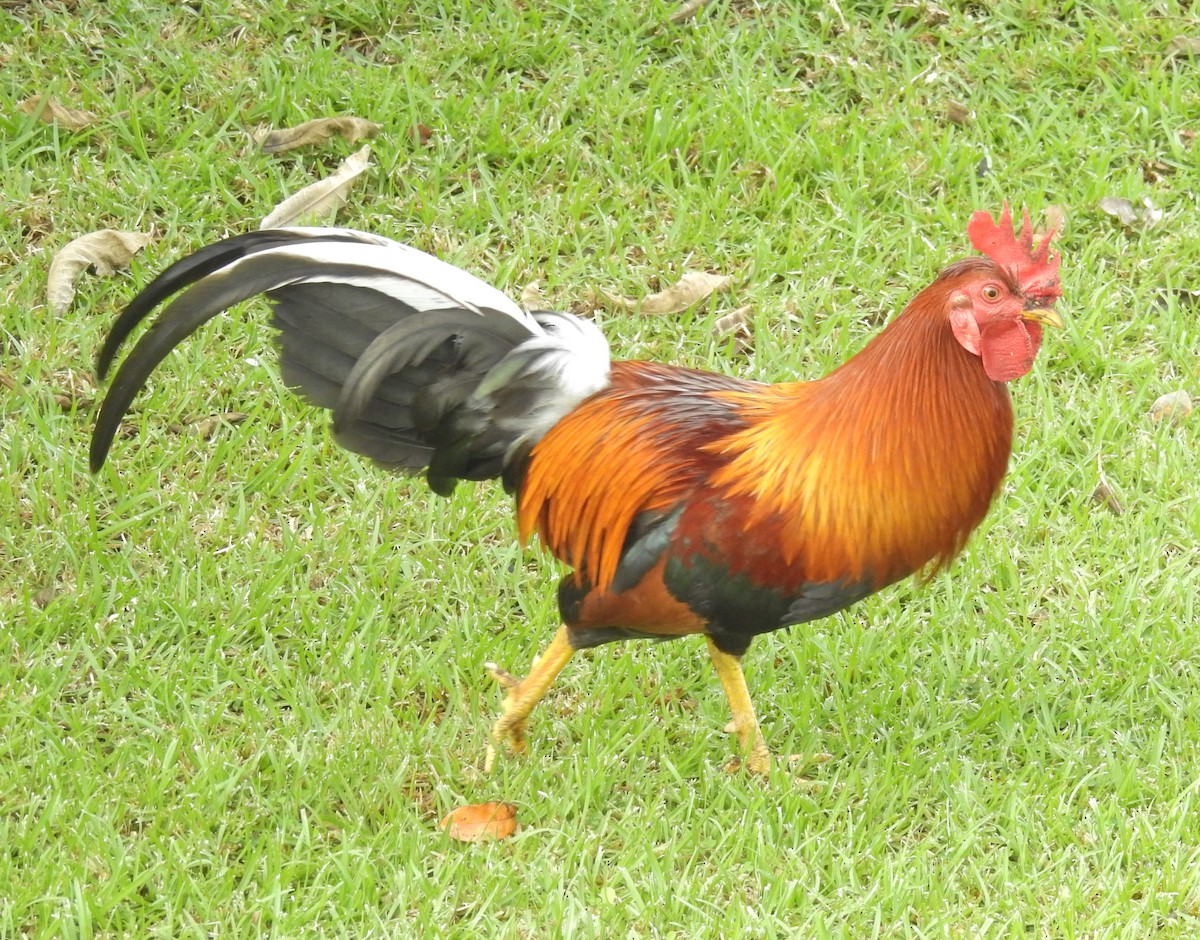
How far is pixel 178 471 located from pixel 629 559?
1.80 metres

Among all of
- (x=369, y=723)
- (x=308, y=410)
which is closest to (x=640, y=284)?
(x=308, y=410)

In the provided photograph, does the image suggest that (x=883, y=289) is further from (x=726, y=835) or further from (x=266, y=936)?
(x=266, y=936)

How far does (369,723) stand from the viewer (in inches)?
156

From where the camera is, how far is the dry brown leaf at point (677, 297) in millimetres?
5234

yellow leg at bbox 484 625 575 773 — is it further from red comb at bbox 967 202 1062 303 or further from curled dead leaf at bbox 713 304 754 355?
curled dead leaf at bbox 713 304 754 355

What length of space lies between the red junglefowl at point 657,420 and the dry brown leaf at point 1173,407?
1788mm

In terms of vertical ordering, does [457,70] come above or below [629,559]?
above

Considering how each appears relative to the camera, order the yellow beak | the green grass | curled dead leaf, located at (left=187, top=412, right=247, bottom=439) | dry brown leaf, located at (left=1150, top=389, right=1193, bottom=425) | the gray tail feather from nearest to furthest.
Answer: the yellow beak, the gray tail feather, the green grass, curled dead leaf, located at (left=187, top=412, right=247, bottom=439), dry brown leaf, located at (left=1150, top=389, right=1193, bottom=425)

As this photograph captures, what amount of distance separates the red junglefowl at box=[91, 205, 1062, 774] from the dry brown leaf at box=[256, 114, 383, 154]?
7.41ft

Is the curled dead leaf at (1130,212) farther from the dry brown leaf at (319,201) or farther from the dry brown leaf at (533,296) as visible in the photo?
the dry brown leaf at (319,201)

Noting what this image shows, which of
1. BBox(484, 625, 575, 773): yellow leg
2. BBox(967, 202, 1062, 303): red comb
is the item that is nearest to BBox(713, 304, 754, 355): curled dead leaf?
BBox(484, 625, 575, 773): yellow leg

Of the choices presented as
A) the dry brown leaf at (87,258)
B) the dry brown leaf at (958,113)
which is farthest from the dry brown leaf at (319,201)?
the dry brown leaf at (958,113)

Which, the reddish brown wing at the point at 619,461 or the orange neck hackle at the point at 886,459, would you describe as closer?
the orange neck hackle at the point at 886,459

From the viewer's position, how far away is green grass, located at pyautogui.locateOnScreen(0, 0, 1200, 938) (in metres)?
3.59
